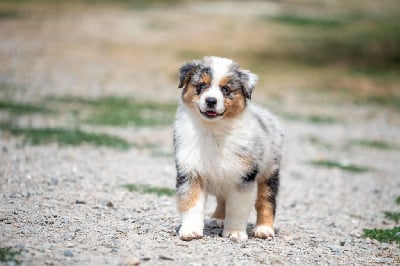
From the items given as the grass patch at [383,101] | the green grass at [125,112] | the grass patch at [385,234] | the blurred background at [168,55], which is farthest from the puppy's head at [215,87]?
the grass patch at [383,101]

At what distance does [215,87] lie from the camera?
848 centimetres

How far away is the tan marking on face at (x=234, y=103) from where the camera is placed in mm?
8562

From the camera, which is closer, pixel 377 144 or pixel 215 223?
pixel 215 223

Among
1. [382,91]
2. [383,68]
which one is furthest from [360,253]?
[383,68]

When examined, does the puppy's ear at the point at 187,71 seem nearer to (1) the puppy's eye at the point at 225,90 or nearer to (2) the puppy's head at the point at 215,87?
(2) the puppy's head at the point at 215,87

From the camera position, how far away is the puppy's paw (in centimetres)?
933

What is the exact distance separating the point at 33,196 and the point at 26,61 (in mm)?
21370

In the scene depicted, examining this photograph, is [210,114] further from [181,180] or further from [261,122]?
[261,122]

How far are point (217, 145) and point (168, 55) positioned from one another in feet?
82.2

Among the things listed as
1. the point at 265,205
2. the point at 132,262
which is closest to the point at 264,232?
the point at 265,205

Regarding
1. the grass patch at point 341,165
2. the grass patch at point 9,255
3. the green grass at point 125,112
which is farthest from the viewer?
the green grass at point 125,112

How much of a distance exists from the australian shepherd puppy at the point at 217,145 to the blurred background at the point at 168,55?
431 inches

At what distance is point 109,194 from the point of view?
38.1 ft

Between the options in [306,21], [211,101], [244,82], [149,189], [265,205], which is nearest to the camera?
[211,101]
